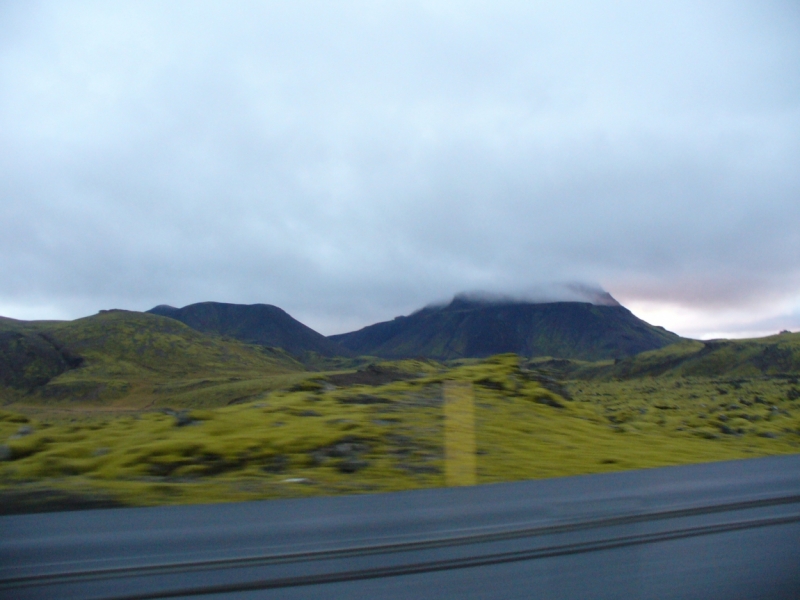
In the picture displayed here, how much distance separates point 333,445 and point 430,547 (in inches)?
223

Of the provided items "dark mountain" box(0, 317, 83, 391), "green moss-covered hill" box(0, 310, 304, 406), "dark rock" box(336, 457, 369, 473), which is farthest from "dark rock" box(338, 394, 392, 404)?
"dark mountain" box(0, 317, 83, 391)

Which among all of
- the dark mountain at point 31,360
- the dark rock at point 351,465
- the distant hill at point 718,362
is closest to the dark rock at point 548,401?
the dark rock at point 351,465

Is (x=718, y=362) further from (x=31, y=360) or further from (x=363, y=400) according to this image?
(x=31, y=360)

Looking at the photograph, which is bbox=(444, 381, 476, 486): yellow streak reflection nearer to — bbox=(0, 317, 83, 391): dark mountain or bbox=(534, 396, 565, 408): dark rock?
bbox=(534, 396, 565, 408): dark rock

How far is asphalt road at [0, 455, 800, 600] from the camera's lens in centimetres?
360

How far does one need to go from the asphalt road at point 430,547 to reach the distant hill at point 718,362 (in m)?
72.5

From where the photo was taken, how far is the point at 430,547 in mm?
4184

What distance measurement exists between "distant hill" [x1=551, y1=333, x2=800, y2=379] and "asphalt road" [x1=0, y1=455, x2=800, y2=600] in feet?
238

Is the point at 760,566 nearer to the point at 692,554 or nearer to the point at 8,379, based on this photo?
the point at 692,554

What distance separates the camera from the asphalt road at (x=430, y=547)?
3.60m

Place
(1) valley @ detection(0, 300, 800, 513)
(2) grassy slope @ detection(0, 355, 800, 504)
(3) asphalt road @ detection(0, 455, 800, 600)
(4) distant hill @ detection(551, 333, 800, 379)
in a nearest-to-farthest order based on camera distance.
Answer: (3) asphalt road @ detection(0, 455, 800, 600)
(1) valley @ detection(0, 300, 800, 513)
(2) grassy slope @ detection(0, 355, 800, 504)
(4) distant hill @ detection(551, 333, 800, 379)

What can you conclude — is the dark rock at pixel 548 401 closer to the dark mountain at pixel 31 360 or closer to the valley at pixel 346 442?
the valley at pixel 346 442

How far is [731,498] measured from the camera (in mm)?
5434

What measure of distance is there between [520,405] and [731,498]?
953cm
